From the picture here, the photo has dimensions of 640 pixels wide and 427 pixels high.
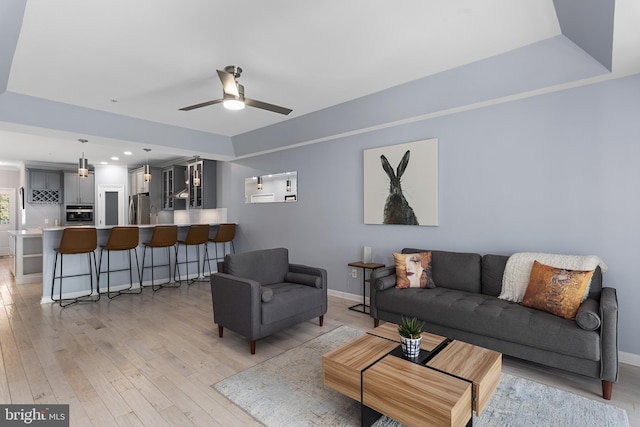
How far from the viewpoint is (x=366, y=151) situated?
4.44m

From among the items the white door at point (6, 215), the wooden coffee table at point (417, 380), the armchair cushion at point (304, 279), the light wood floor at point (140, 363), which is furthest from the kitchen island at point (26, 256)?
the wooden coffee table at point (417, 380)

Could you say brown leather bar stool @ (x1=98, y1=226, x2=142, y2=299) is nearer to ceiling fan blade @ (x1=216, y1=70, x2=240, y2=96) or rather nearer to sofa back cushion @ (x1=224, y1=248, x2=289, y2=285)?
sofa back cushion @ (x1=224, y1=248, x2=289, y2=285)

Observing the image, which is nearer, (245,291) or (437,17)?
(437,17)

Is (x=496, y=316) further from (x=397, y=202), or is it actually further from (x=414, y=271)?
(x=397, y=202)

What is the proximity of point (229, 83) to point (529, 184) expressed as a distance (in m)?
3.07

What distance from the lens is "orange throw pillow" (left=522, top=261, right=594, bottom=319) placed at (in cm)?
246

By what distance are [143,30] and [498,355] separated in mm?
3548

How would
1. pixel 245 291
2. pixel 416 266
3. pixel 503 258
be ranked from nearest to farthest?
pixel 245 291 < pixel 503 258 < pixel 416 266

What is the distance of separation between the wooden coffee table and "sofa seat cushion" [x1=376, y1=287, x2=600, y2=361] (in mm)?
580

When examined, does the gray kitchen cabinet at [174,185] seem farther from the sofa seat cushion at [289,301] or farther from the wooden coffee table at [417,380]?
the wooden coffee table at [417,380]

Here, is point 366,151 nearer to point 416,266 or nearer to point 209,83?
point 416,266

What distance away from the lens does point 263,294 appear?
300cm

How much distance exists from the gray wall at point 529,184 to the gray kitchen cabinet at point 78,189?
24.9 ft

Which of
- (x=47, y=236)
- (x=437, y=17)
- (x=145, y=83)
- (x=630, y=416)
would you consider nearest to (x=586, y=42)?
(x=437, y=17)
